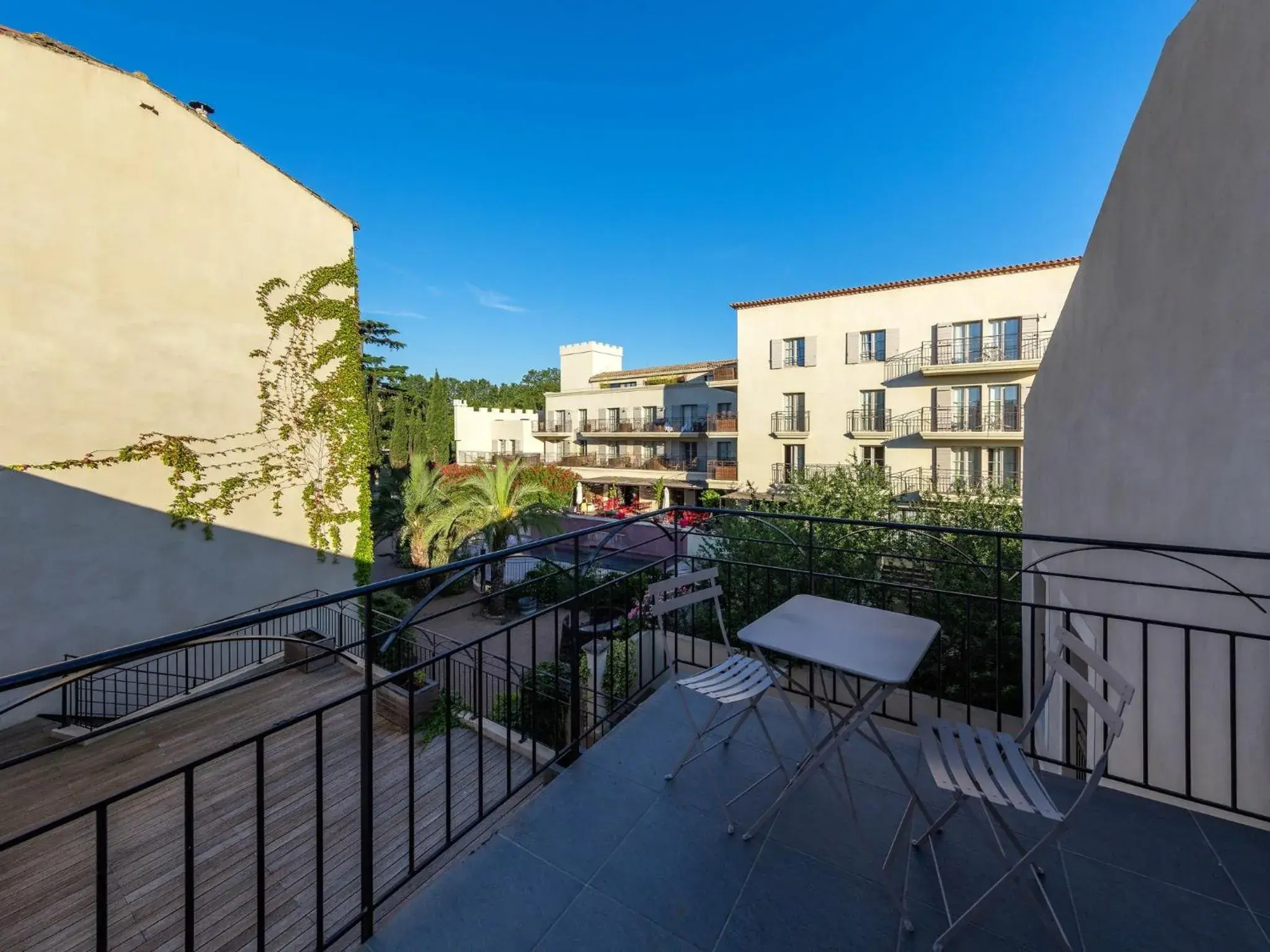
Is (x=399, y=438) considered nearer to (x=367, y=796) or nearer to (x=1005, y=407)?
(x=1005, y=407)

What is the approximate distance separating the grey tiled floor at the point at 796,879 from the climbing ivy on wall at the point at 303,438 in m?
9.98

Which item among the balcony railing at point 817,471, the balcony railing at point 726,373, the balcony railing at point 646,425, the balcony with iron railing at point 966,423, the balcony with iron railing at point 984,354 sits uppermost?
the balcony railing at point 726,373

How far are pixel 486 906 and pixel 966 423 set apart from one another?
62.6 feet

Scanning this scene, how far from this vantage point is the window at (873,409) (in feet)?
61.0

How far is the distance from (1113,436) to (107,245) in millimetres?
12294

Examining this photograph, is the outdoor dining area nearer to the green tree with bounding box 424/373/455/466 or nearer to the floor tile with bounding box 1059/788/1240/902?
the floor tile with bounding box 1059/788/1240/902

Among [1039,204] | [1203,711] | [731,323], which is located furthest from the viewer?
[731,323]

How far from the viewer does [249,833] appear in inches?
Result: 184

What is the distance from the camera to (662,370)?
29172mm

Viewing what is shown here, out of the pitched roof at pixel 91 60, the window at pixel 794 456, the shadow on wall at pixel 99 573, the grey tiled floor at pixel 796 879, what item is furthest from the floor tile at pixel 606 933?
the window at pixel 794 456

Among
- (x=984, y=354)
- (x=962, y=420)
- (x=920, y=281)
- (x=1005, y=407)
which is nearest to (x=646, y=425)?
(x=920, y=281)

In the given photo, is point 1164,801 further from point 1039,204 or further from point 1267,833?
point 1039,204

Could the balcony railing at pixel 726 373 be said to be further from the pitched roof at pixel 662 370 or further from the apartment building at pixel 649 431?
the pitched roof at pixel 662 370

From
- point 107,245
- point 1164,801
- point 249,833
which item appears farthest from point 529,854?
point 107,245
